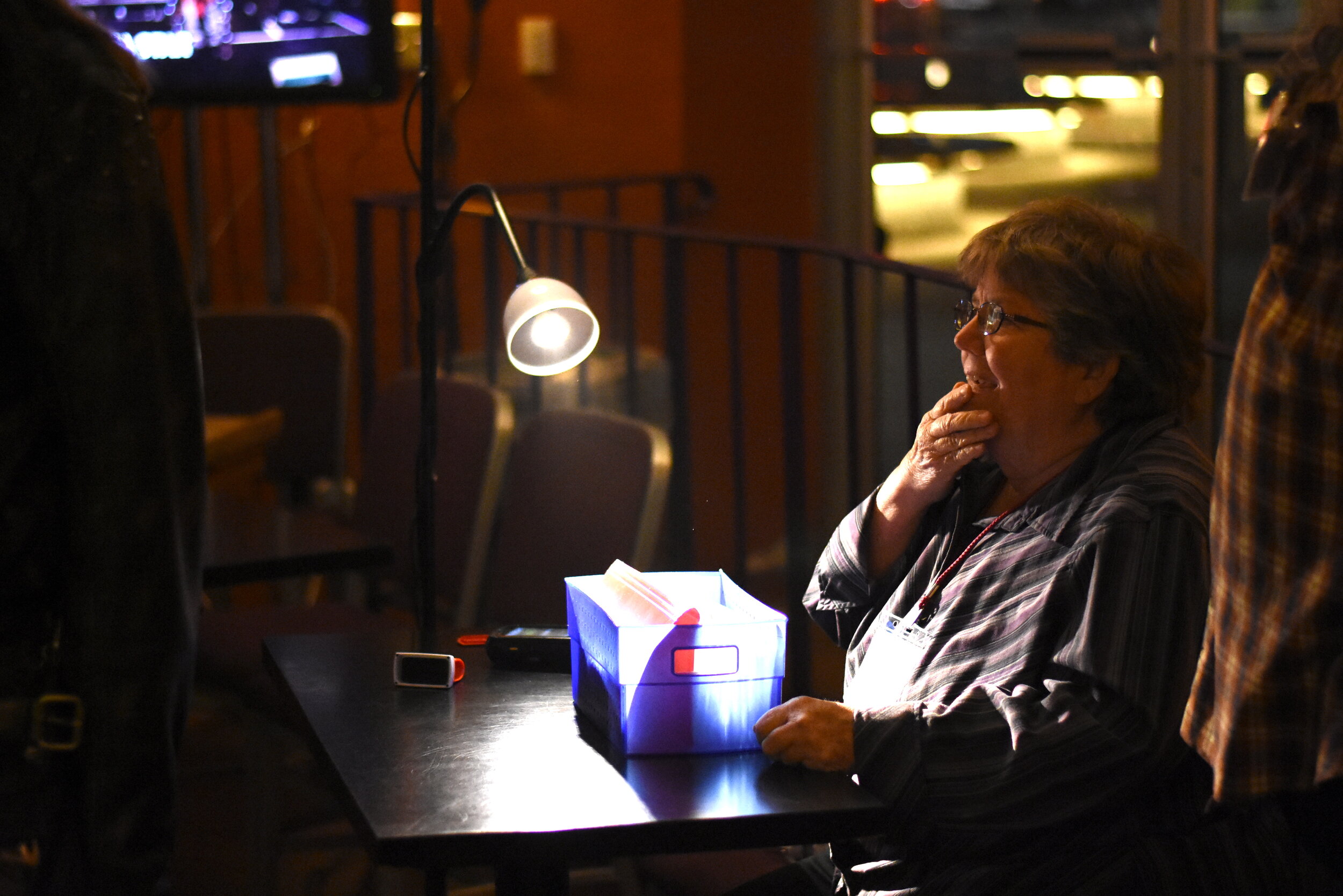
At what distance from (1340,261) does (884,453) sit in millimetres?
3597

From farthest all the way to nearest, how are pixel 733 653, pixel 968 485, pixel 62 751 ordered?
pixel 968 485
pixel 733 653
pixel 62 751

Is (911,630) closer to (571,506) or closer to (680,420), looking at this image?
(571,506)

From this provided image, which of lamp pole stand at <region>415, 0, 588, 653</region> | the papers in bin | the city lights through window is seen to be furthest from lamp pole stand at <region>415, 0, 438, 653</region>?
the city lights through window

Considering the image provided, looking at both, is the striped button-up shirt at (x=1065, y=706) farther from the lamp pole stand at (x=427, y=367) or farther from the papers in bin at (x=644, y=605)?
the lamp pole stand at (x=427, y=367)

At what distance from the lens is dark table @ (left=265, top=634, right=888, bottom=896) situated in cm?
125

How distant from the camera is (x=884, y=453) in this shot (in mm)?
4602

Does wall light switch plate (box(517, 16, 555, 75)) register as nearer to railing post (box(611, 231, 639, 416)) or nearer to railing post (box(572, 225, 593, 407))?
railing post (box(611, 231, 639, 416))

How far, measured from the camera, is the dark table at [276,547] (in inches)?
103

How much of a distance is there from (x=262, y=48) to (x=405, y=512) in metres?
1.86

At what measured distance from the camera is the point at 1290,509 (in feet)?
3.40

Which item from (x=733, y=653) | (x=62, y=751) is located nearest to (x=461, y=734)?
(x=733, y=653)

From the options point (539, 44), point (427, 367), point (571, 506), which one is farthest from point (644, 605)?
point (539, 44)

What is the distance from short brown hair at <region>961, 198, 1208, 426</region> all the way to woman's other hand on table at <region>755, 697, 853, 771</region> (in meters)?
0.46

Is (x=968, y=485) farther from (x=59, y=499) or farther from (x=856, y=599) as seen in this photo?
(x=59, y=499)
